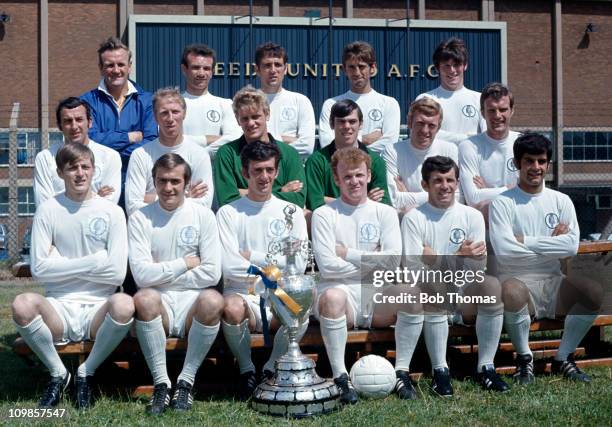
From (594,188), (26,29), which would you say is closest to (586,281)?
(594,188)

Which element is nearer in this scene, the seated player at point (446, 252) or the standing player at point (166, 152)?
the seated player at point (446, 252)

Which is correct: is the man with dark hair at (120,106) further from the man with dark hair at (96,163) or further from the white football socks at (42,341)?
the white football socks at (42,341)

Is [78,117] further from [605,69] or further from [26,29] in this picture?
[605,69]

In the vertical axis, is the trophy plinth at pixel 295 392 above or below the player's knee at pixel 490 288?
below

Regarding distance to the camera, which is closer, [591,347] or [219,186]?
[219,186]

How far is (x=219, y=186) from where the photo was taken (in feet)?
20.7

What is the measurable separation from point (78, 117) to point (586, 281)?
12.7 ft

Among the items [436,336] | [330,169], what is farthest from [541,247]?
[330,169]

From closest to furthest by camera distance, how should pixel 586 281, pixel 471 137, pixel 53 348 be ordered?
pixel 53 348 → pixel 586 281 → pixel 471 137

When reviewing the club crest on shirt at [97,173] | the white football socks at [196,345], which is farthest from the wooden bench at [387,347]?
the club crest on shirt at [97,173]

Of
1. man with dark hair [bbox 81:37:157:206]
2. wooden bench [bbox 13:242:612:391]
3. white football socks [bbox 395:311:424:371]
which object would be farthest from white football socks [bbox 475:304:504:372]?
man with dark hair [bbox 81:37:157:206]

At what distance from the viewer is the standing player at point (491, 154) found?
6715 mm

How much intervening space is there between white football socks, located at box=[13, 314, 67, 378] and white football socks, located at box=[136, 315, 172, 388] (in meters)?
0.55

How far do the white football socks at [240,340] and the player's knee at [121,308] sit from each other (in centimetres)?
60
